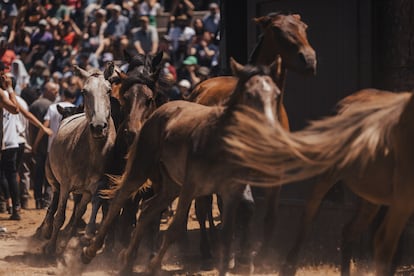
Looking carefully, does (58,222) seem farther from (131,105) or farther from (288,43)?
(288,43)

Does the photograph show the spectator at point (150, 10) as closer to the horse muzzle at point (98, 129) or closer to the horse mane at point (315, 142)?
the horse muzzle at point (98, 129)

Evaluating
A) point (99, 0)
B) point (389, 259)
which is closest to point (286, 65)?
point (389, 259)

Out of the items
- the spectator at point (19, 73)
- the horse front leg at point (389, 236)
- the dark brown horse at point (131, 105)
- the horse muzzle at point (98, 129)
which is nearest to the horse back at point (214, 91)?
the dark brown horse at point (131, 105)

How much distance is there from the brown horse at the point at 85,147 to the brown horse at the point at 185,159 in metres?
0.82

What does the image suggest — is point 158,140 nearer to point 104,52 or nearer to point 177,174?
point 177,174

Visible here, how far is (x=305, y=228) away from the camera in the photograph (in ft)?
29.0

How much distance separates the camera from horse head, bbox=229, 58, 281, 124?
25.8 ft

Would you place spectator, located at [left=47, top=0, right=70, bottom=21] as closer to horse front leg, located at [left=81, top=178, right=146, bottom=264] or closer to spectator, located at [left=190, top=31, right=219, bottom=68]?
spectator, located at [left=190, top=31, right=219, bottom=68]

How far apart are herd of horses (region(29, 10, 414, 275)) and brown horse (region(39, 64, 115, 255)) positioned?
0.04ft

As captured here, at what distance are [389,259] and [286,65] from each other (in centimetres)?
230

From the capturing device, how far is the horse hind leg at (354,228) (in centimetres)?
904

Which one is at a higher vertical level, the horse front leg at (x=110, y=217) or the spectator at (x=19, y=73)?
the horse front leg at (x=110, y=217)

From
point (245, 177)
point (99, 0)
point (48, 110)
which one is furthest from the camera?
point (99, 0)

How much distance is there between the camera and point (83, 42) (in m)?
23.9
